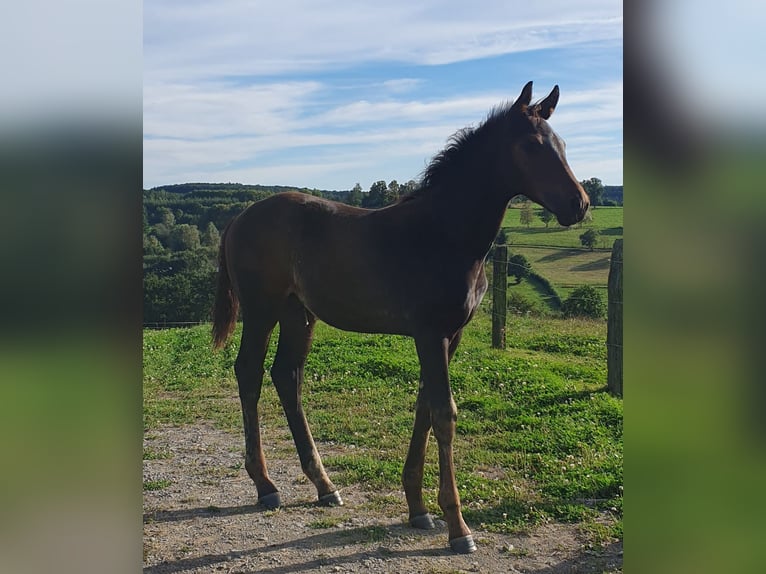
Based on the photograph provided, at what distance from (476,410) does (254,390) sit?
2829 mm

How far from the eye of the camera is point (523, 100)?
13.6 feet

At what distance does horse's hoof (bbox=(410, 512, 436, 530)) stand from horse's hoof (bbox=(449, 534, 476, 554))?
0.36 m

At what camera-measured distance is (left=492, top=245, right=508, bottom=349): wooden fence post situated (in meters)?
9.70

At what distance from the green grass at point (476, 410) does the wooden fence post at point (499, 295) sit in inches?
10.2

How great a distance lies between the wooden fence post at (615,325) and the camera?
23.8 feet

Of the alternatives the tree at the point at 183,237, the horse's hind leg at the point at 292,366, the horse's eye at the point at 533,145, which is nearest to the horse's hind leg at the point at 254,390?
the horse's hind leg at the point at 292,366

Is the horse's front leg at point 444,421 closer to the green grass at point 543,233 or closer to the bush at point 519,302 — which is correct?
the bush at point 519,302

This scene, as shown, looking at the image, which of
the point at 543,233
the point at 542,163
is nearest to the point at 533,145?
the point at 542,163

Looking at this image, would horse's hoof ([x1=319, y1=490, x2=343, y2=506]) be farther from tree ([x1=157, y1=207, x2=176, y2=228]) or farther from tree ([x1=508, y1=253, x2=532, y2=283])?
tree ([x1=157, y1=207, x2=176, y2=228])

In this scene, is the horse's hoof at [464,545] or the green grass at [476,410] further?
the green grass at [476,410]

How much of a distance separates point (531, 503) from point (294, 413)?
6.15 feet

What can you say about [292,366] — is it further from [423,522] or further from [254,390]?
[423,522]
